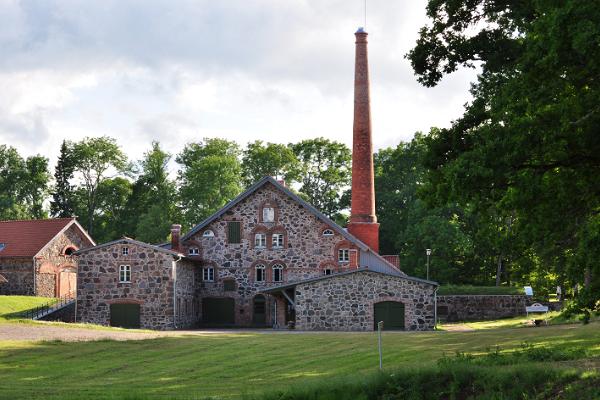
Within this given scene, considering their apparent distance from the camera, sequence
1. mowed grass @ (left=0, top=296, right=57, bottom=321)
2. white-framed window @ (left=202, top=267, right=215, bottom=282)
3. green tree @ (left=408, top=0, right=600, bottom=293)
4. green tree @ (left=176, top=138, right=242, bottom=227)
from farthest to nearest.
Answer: green tree @ (left=176, top=138, right=242, bottom=227) → white-framed window @ (left=202, top=267, right=215, bottom=282) → mowed grass @ (left=0, top=296, right=57, bottom=321) → green tree @ (left=408, top=0, right=600, bottom=293)

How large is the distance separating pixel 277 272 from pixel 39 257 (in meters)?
15.0

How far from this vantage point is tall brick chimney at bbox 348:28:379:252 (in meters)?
54.8

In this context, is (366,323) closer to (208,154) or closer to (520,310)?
(520,310)

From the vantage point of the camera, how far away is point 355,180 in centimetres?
5512

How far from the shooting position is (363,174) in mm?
54812

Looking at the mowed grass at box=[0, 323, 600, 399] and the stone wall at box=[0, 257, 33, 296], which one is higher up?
the stone wall at box=[0, 257, 33, 296]

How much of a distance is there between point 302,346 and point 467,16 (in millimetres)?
13971

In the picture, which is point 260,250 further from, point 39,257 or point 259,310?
point 39,257

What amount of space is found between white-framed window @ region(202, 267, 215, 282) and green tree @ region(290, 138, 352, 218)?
3164 centimetres

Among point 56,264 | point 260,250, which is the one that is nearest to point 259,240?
point 260,250

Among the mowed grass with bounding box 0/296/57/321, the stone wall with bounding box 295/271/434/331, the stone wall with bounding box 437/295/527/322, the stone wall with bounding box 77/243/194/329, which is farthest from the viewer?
the stone wall with bounding box 437/295/527/322

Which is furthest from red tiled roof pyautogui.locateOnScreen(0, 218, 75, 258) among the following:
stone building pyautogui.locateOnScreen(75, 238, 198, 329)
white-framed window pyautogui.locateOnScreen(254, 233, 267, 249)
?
white-framed window pyautogui.locateOnScreen(254, 233, 267, 249)

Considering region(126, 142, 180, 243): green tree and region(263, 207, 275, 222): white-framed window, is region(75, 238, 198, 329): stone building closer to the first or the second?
region(263, 207, 275, 222): white-framed window

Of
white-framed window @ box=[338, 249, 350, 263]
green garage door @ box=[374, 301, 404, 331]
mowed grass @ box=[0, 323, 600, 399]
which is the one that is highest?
white-framed window @ box=[338, 249, 350, 263]
